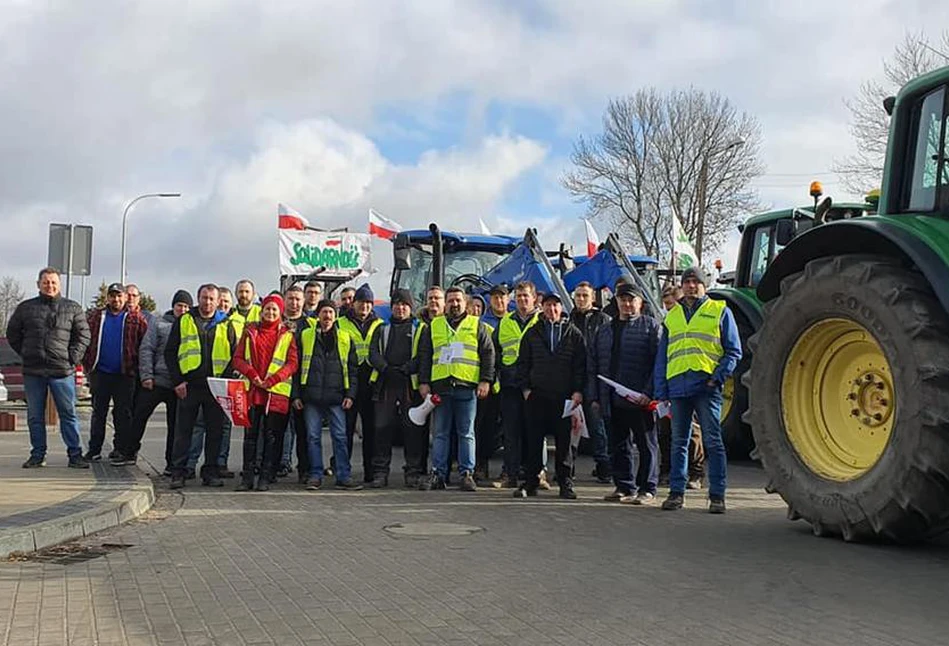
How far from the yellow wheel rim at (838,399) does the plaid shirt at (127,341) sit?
688cm

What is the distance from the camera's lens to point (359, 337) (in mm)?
10523

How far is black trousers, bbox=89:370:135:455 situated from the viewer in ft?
37.1

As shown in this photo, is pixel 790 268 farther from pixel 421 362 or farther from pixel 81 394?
pixel 81 394

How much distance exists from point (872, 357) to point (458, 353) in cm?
411

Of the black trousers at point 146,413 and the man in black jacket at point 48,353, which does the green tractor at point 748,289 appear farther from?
the man in black jacket at point 48,353

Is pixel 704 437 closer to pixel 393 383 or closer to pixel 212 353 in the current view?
pixel 393 383

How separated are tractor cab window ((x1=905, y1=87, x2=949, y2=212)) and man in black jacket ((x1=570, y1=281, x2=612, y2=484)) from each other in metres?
3.44

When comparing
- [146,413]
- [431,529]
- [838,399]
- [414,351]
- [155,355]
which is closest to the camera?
[838,399]

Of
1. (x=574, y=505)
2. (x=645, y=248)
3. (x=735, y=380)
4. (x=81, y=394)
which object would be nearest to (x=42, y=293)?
(x=574, y=505)

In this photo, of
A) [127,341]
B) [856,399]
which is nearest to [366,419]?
[127,341]

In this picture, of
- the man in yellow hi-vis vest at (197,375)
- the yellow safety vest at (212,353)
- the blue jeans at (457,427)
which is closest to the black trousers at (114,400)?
the man in yellow hi-vis vest at (197,375)

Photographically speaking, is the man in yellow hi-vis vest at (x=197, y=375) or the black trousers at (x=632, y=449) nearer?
the black trousers at (x=632, y=449)

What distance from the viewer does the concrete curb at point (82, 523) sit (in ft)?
22.1

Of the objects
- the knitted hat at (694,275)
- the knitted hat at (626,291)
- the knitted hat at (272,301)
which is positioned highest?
the knitted hat at (694,275)
